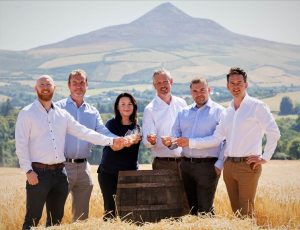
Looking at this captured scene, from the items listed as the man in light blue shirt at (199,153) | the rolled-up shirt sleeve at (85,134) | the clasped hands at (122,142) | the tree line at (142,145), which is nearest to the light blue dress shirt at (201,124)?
the man in light blue shirt at (199,153)

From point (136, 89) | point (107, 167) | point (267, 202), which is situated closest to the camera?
point (107, 167)

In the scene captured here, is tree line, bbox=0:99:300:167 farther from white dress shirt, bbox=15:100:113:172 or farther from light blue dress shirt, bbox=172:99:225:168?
white dress shirt, bbox=15:100:113:172

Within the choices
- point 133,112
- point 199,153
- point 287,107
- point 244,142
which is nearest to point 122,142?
point 133,112

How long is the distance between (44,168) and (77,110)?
4.37ft

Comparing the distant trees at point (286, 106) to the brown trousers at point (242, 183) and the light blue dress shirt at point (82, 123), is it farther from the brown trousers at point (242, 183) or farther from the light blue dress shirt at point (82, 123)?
the brown trousers at point (242, 183)

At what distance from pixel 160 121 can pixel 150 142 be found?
0.46 metres

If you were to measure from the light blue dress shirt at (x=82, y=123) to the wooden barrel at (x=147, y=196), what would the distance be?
2.98ft

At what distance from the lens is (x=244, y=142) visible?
20.8 ft

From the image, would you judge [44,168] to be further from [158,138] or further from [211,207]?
[211,207]

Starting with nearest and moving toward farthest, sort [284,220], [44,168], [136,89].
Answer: [44,168]
[284,220]
[136,89]

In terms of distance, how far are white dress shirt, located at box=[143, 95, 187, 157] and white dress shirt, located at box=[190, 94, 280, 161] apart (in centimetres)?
100

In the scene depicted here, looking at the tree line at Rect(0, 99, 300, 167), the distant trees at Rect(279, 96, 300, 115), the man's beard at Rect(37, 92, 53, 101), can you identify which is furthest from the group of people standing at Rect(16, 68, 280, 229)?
the distant trees at Rect(279, 96, 300, 115)

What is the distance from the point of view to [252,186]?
6344 mm

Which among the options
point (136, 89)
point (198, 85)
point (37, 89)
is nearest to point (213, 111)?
point (198, 85)
